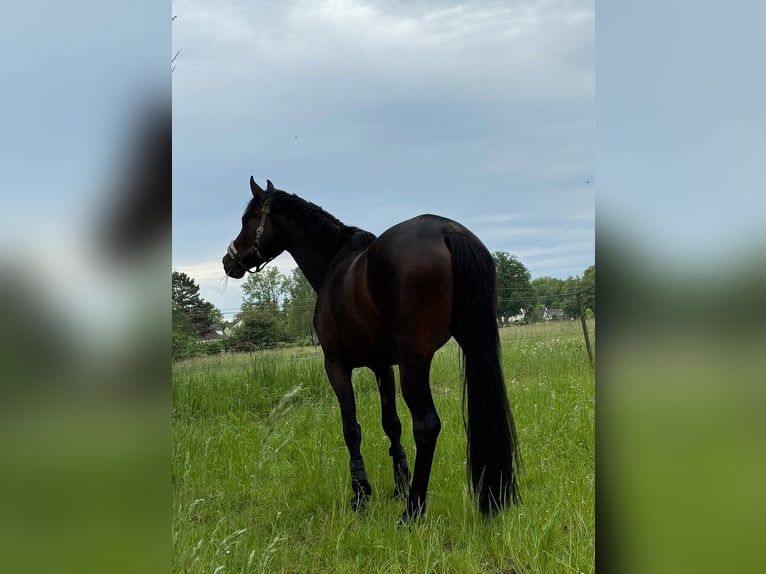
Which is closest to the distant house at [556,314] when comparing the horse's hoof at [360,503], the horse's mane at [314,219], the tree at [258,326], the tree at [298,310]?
the tree at [298,310]

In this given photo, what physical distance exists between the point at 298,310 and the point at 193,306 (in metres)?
1.77

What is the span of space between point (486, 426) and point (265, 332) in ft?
19.4

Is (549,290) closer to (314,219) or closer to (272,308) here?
(272,308)

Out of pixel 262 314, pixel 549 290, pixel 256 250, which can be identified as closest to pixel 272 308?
pixel 262 314

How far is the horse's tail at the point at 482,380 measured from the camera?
121 inches

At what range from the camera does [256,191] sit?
446 centimetres

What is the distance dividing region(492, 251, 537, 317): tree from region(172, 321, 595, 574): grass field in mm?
1618

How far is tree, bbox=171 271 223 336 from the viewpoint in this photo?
7.27 metres

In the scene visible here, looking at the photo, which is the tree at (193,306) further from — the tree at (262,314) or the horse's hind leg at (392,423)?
the horse's hind leg at (392,423)

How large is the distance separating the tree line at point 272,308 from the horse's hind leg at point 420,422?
4.68 meters

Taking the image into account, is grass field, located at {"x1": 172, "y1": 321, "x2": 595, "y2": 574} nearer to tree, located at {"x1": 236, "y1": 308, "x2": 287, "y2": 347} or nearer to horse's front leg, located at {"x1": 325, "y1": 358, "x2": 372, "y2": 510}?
horse's front leg, located at {"x1": 325, "y1": 358, "x2": 372, "y2": 510}

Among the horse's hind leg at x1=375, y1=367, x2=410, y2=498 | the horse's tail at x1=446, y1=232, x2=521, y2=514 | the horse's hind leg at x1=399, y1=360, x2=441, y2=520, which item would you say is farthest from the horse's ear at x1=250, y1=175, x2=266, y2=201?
the horse's hind leg at x1=399, y1=360, x2=441, y2=520

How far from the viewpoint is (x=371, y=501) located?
12.1 feet

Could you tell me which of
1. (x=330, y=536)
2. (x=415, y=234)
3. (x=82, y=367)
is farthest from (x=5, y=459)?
(x=415, y=234)
